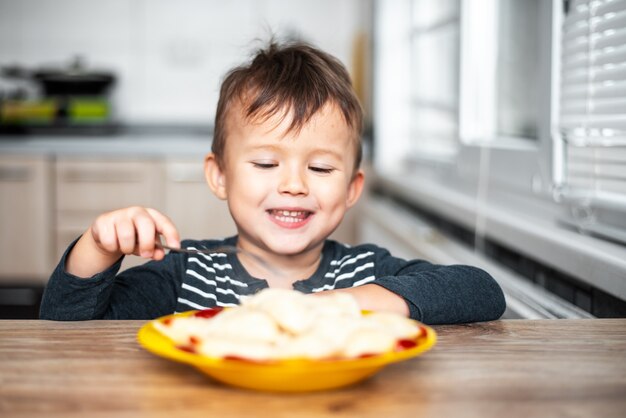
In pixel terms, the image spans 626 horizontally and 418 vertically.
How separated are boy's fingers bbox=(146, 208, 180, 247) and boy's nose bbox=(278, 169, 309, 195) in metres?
0.30

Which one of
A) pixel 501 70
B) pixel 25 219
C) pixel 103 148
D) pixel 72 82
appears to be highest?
pixel 72 82

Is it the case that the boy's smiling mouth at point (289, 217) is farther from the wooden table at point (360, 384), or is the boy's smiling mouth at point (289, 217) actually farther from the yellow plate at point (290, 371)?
the yellow plate at point (290, 371)

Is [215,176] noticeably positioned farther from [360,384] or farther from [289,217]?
[360,384]

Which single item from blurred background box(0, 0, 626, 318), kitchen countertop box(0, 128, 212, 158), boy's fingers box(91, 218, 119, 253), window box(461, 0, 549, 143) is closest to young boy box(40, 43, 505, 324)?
boy's fingers box(91, 218, 119, 253)

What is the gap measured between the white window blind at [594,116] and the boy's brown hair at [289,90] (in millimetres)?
456

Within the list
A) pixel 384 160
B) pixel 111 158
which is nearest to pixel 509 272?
pixel 384 160

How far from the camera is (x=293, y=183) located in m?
1.26

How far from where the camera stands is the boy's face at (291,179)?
1.28 m

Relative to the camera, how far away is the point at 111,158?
369cm

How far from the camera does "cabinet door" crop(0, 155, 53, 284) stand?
3.67 meters

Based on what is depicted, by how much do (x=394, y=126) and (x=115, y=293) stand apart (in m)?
2.49

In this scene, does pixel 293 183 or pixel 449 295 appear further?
pixel 293 183

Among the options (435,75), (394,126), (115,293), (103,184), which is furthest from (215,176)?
(103,184)

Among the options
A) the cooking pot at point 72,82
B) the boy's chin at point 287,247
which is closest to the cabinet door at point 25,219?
the cooking pot at point 72,82
